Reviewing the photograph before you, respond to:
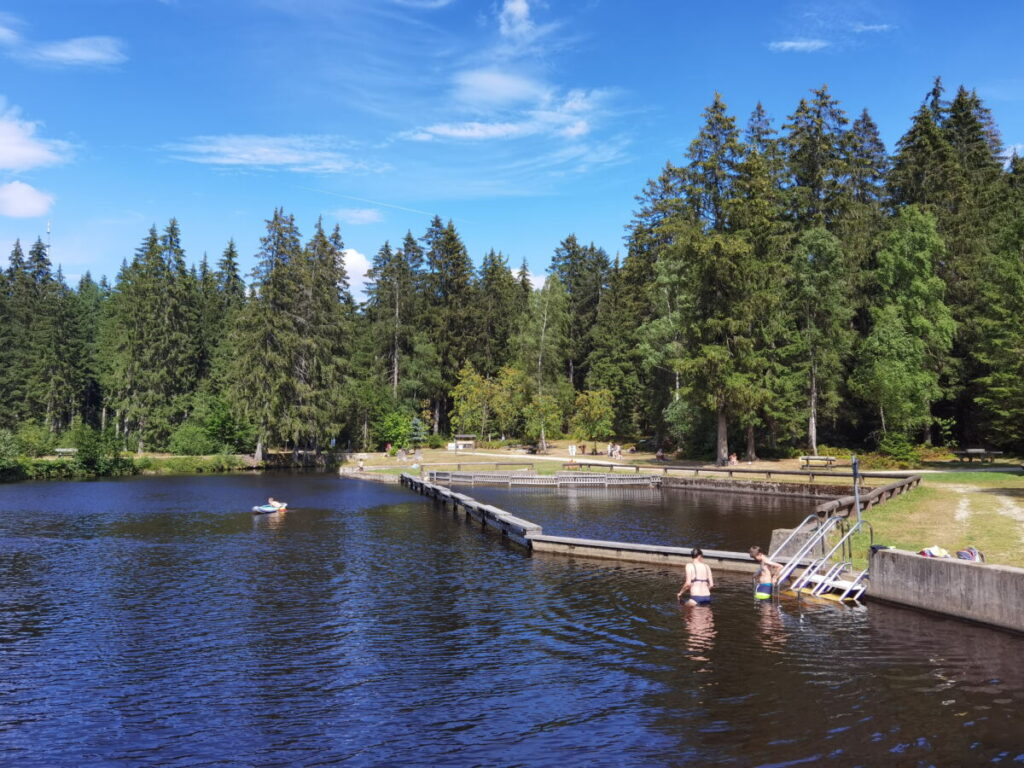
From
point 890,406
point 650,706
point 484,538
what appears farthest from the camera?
point 890,406

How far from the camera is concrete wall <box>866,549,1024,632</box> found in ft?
49.2

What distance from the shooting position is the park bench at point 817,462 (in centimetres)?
4641

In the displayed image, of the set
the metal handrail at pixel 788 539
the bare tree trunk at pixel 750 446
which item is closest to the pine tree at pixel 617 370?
the bare tree trunk at pixel 750 446

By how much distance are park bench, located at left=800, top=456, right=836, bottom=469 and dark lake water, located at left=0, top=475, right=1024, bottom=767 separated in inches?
1095

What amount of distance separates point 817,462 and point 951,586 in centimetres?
3413

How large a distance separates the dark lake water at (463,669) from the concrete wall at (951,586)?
18.8 inches

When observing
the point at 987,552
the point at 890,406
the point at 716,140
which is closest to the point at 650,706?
the point at 987,552

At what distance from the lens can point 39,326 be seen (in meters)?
88.0

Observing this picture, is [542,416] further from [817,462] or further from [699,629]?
[699,629]

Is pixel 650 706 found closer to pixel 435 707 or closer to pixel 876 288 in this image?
pixel 435 707

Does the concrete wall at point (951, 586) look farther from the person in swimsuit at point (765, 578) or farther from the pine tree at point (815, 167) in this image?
the pine tree at point (815, 167)

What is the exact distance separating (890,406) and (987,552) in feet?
112

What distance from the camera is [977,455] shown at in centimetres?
4816

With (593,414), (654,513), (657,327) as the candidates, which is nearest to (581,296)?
(593,414)
